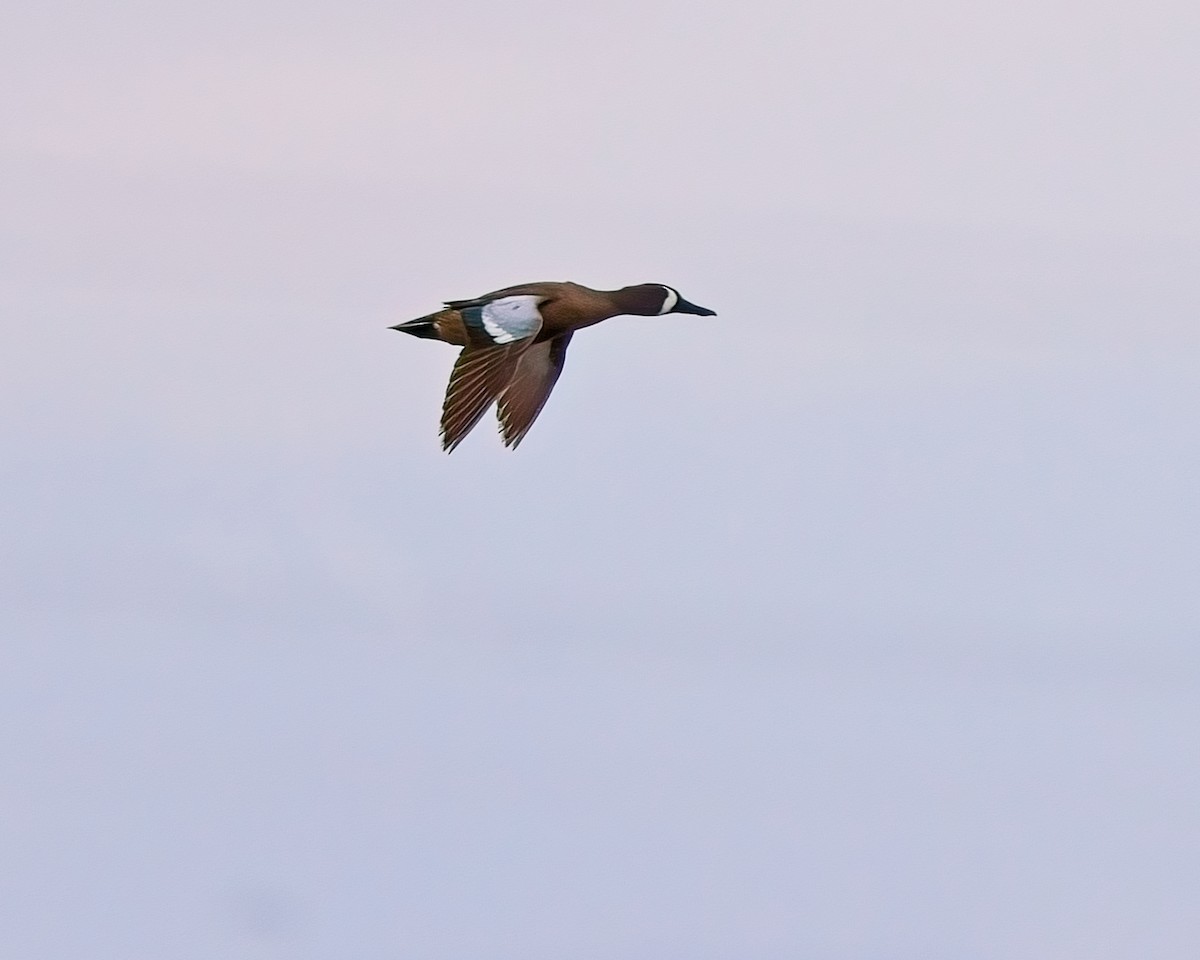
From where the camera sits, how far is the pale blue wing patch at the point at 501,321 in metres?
29.5

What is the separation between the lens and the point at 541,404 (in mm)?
30562

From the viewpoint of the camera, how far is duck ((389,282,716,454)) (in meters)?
29.3

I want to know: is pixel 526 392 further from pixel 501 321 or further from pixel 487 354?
pixel 501 321

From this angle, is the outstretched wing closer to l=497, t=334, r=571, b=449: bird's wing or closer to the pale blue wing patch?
the pale blue wing patch

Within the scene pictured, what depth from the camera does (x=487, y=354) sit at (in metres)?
29.8

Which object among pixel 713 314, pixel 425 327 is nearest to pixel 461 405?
pixel 425 327

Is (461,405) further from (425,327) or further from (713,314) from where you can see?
(713,314)

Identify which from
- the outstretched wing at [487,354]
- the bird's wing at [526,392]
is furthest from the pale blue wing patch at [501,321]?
the bird's wing at [526,392]

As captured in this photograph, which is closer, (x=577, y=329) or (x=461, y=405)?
(x=461, y=405)

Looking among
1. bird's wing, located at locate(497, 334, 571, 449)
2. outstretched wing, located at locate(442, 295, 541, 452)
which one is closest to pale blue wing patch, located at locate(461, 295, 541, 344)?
outstretched wing, located at locate(442, 295, 541, 452)

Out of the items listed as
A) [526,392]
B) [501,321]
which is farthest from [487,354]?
[526,392]

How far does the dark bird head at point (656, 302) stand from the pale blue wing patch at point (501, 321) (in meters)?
1.72

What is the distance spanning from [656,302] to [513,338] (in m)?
2.67

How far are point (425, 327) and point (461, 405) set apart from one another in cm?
144
